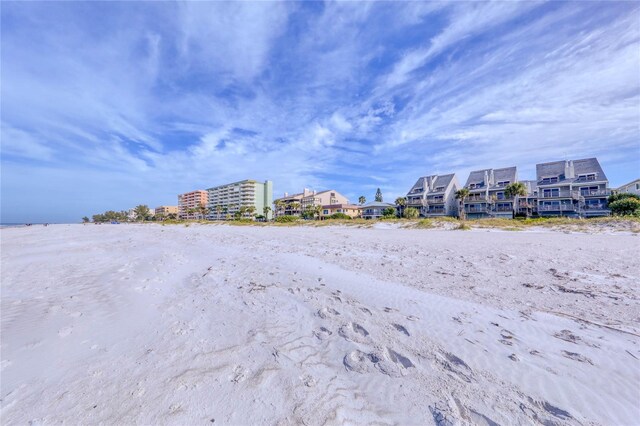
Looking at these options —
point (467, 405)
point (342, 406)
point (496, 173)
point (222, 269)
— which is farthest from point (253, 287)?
point (496, 173)

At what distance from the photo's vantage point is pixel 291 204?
263 feet

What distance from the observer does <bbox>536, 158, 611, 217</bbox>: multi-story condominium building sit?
126 ft

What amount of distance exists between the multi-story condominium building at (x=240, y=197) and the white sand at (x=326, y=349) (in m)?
94.6

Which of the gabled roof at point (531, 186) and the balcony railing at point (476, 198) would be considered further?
the balcony railing at point (476, 198)

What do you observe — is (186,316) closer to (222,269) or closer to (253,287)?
(253,287)

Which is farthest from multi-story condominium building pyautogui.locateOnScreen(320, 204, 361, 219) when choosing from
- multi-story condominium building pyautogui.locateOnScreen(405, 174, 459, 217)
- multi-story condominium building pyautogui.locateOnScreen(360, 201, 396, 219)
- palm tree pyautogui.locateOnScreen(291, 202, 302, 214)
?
palm tree pyautogui.locateOnScreen(291, 202, 302, 214)

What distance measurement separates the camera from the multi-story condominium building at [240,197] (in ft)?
336

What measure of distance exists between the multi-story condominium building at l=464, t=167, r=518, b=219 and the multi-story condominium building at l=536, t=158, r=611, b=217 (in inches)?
182

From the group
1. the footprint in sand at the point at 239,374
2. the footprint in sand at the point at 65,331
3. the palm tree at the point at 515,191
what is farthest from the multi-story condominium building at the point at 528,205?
the footprint in sand at the point at 65,331

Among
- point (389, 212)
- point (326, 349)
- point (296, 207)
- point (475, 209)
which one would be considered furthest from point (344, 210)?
point (326, 349)

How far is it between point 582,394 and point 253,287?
14.6ft

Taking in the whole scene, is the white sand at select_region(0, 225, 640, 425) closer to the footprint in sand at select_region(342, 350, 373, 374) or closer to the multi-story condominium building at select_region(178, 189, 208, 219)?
the footprint in sand at select_region(342, 350, 373, 374)

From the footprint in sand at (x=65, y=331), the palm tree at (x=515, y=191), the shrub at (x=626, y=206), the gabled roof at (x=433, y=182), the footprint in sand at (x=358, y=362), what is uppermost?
the gabled roof at (x=433, y=182)

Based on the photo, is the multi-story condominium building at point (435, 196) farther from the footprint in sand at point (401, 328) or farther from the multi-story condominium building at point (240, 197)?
the multi-story condominium building at point (240, 197)
